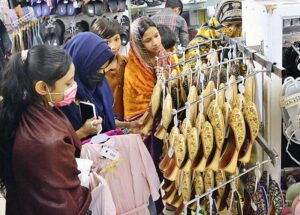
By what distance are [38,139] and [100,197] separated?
40cm

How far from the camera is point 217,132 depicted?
1338mm

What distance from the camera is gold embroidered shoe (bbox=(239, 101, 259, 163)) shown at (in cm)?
133

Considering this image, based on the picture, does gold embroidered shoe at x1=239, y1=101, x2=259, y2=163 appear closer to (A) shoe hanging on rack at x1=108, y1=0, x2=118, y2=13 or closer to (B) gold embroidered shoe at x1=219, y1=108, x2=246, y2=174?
(B) gold embroidered shoe at x1=219, y1=108, x2=246, y2=174

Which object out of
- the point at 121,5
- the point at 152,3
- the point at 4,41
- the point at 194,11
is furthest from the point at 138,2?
the point at 4,41

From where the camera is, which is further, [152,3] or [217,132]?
[152,3]

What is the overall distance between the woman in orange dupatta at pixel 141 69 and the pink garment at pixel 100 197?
890 millimetres

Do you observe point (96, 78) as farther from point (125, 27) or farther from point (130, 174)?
point (125, 27)

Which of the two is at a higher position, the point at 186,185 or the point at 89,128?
the point at 89,128

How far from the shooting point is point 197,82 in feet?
A: 5.59

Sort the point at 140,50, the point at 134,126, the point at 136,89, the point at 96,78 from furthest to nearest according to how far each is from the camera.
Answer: the point at 140,50
the point at 136,89
the point at 134,126
the point at 96,78

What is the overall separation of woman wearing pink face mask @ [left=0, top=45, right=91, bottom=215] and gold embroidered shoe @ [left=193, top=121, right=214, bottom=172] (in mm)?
456

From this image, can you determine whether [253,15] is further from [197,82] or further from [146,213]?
[146,213]

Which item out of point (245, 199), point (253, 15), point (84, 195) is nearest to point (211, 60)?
point (253, 15)

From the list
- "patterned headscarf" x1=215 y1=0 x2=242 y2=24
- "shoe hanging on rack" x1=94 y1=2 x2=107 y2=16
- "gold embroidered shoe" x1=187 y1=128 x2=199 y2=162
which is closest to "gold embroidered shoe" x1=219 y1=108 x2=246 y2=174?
"gold embroidered shoe" x1=187 y1=128 x2=199 y2=162
